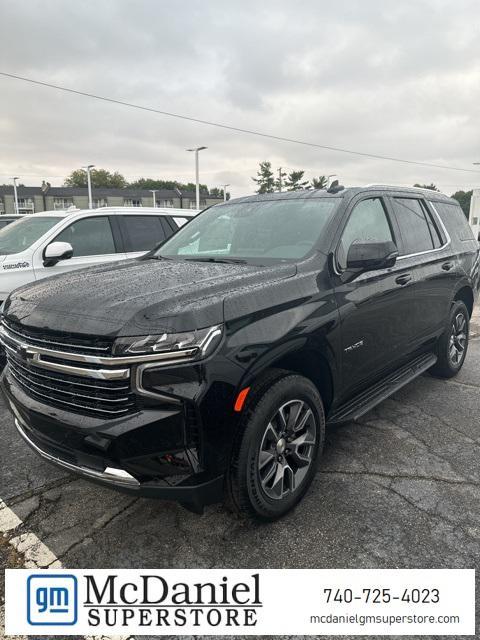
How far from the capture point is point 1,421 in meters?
4.19

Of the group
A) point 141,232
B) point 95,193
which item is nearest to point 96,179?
point 95,193

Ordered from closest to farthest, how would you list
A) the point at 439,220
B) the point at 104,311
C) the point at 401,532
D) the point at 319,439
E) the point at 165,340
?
the point at 165,340, the point at 104,311, the point at 401,532, the point at 319,439, the point at 439,220

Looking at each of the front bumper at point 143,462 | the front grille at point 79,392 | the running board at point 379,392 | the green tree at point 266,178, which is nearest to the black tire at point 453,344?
the running board at point 379,392

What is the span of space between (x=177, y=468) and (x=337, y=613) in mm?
987

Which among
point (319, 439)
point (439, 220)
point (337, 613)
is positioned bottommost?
point (337, 613)

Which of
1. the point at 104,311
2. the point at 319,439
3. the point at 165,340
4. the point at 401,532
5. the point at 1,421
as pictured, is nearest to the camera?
the point at 165,340

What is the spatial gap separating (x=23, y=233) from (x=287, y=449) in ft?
16.8

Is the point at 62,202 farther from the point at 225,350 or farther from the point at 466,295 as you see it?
the point at 225,350

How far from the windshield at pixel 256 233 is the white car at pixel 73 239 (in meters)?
2.35

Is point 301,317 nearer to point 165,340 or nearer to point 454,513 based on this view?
point 165,340

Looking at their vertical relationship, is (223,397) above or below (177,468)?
above

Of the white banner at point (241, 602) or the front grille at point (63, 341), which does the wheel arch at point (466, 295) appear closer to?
the white banner at point (241, 602)

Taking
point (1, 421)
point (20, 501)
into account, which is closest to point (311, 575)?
point (20, 501)

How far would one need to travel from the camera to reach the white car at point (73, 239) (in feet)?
18.3
